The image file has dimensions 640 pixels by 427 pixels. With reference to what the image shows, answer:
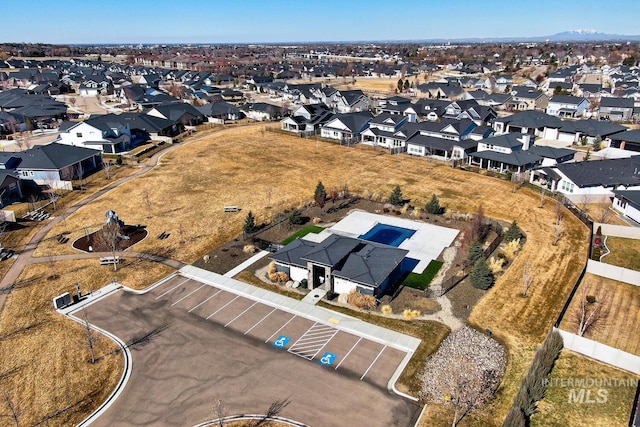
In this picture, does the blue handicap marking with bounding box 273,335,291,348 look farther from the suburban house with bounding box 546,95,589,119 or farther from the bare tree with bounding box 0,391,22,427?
the suburban house with bounding box 546,95,589,119

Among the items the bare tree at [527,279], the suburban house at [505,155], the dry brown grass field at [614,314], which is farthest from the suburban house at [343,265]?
the suburban house at [505,155]

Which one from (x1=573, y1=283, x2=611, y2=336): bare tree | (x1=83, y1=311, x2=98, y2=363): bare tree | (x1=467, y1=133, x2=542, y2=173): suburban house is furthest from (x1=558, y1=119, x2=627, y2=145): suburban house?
(x1=83, y1=311, x2=98, y2=363): bare tree

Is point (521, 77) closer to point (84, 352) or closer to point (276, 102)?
point (276, 102)

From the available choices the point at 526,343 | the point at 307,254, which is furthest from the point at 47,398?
the point at 526,343

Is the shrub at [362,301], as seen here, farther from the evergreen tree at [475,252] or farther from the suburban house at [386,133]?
the suburban house at [386,133]

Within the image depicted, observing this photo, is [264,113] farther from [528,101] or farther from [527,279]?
[527,279]

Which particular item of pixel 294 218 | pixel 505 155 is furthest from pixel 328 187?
pixel 505 155
